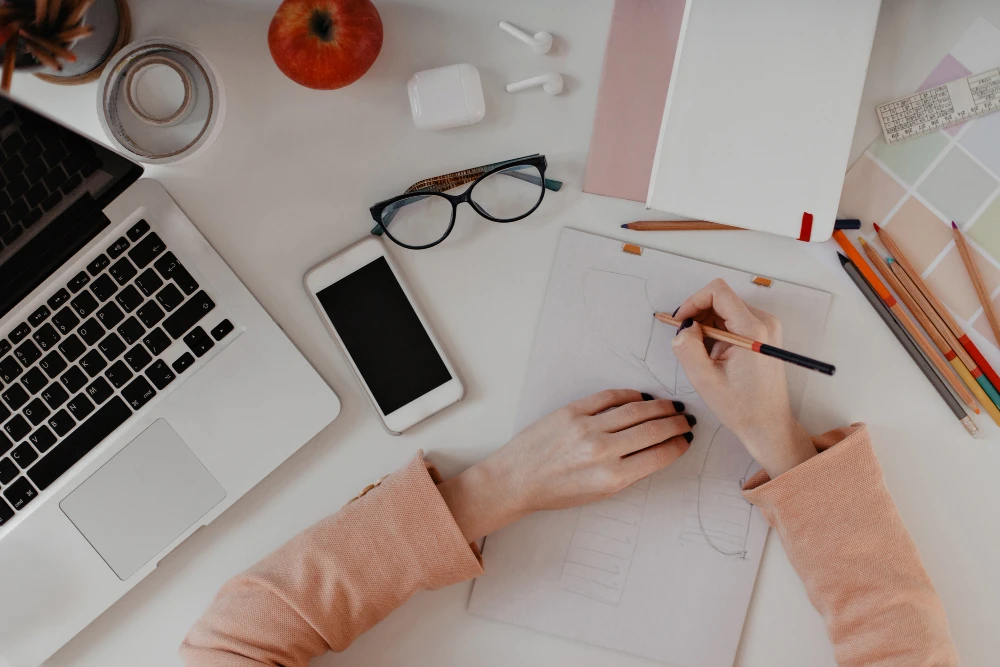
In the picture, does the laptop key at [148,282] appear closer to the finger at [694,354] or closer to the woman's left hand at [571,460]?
the woman's left hand at [571,460]

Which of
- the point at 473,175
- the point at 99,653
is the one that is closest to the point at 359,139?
the point at 473,175

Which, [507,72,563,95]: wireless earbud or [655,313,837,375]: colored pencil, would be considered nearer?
[655,313,837,375]: colored pencil

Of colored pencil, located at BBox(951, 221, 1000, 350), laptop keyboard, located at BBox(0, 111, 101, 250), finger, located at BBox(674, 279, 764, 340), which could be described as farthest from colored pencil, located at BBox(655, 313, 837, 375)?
laptop keyboard, located at BBox(0, 111, 101, 250)

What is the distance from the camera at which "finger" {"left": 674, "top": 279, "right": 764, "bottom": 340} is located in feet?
2.51

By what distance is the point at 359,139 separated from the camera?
83 cm

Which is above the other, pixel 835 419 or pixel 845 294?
pixel 845 294

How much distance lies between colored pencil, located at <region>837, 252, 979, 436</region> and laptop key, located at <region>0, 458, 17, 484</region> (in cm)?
100

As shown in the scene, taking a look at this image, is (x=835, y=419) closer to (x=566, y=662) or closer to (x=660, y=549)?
(x=660, y=549)

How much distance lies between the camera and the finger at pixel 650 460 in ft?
2.61

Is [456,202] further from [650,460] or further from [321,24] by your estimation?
[650,460]

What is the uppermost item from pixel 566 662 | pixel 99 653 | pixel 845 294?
pixel 99 653

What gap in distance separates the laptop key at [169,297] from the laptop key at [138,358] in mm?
54

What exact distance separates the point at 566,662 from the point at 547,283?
1.56 ft

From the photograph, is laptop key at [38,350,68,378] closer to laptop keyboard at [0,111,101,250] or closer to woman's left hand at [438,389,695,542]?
laptop keyboard at [0,111,101,250]
